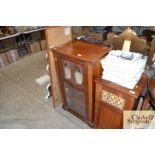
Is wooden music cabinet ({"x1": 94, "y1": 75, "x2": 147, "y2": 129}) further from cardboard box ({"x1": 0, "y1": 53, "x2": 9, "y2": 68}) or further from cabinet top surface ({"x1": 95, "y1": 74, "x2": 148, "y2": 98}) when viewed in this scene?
cardboard box ({"x1": 0, "y1": 53, "x2": 9, "y2": 68})

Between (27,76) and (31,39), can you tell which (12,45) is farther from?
(27,76)

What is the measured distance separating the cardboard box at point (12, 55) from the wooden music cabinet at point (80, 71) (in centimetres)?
226

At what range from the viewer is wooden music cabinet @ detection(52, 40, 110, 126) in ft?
4.78

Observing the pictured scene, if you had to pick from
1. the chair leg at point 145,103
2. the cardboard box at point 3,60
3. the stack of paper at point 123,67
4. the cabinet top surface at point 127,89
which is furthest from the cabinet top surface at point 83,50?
the cardboard box at point 3,60

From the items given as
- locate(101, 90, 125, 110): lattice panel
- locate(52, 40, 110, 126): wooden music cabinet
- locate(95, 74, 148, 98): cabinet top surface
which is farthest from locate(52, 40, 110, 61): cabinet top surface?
locate(101, 90, 125, 110): lattice panel

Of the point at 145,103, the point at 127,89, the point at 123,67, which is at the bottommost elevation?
the point at 145,103

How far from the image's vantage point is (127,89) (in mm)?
1339

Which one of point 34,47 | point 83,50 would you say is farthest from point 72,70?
point 34,47

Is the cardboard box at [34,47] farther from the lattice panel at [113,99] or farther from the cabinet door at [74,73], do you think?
the lattice panel at [113,99]

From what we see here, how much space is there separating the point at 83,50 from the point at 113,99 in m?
0.57

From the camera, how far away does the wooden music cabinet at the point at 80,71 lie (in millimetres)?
1457

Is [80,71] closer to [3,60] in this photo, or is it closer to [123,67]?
[123,67]
